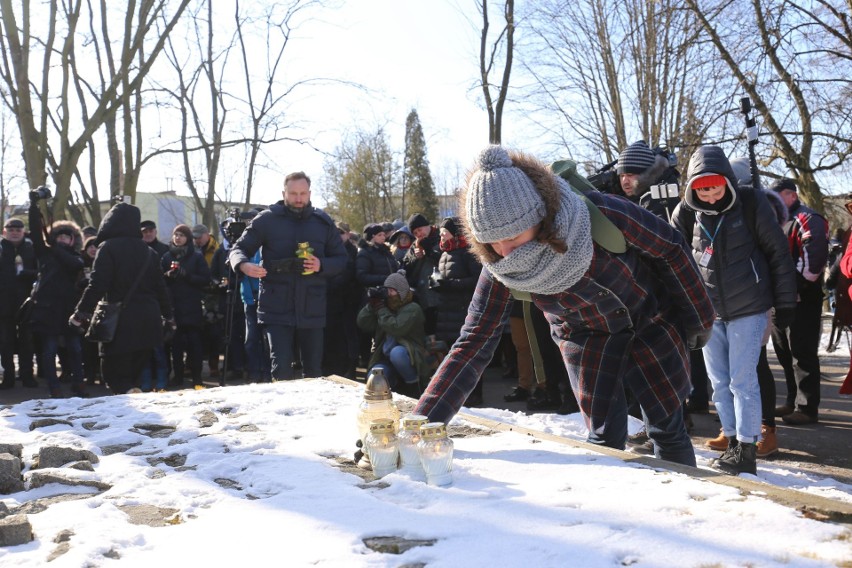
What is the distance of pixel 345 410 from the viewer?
4.10m

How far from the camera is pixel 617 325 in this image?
2.85 metres

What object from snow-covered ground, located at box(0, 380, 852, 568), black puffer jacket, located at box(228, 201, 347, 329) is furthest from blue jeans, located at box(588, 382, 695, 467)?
black puffer jacket, located at box(228, 201, 347, 329)

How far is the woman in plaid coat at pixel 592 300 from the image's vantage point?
2.49 meters

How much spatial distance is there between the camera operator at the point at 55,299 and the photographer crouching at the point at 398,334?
131 inches

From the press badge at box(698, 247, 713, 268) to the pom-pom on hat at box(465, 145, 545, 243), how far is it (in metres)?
2.42

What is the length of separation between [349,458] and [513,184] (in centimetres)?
139

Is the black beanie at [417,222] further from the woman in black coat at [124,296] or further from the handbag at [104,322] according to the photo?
the handbag at [104,322]

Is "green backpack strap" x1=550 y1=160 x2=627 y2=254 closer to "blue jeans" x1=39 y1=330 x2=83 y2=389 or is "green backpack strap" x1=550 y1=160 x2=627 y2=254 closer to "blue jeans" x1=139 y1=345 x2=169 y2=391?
"blue jeans" x1=139 y1=345 x2=169 y2=391

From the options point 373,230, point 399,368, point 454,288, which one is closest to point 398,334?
point 399,368

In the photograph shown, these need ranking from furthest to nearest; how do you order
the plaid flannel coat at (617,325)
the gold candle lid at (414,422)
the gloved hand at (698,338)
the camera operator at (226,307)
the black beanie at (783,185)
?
1. the camera operator at (226,307)
2. the black beanie at (783,185)
3. the gloved hand at (698,338)
4. the plaid flannel coat at (617,325)
5. the gold candle lid at (414,422)

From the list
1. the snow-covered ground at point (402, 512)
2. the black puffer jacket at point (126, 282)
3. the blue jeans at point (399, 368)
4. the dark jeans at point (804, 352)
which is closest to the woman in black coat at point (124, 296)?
the black puffer jacket at point (126, 282)

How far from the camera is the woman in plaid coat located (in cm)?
249

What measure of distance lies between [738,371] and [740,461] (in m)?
0.51

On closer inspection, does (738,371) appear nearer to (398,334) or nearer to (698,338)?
(698,338)
